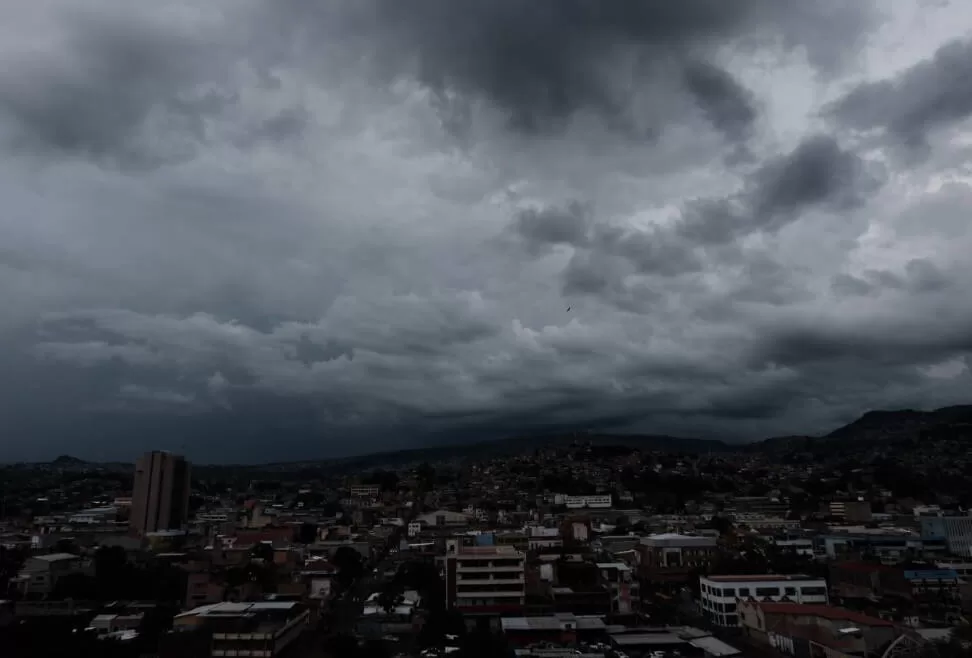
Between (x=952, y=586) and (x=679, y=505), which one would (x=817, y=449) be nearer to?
(x=679, y=505)

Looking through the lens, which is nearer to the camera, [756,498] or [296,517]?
[296,517]

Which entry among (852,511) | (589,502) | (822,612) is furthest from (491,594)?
(589,502)

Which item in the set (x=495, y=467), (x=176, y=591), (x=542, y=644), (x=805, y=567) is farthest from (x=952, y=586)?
(x=495, y=467)

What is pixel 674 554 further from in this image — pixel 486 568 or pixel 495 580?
pixel 486 568

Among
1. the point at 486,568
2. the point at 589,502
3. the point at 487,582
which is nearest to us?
the point at 487,582

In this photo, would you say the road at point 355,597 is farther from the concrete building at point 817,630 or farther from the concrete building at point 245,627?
the concrete building at point 817,630
